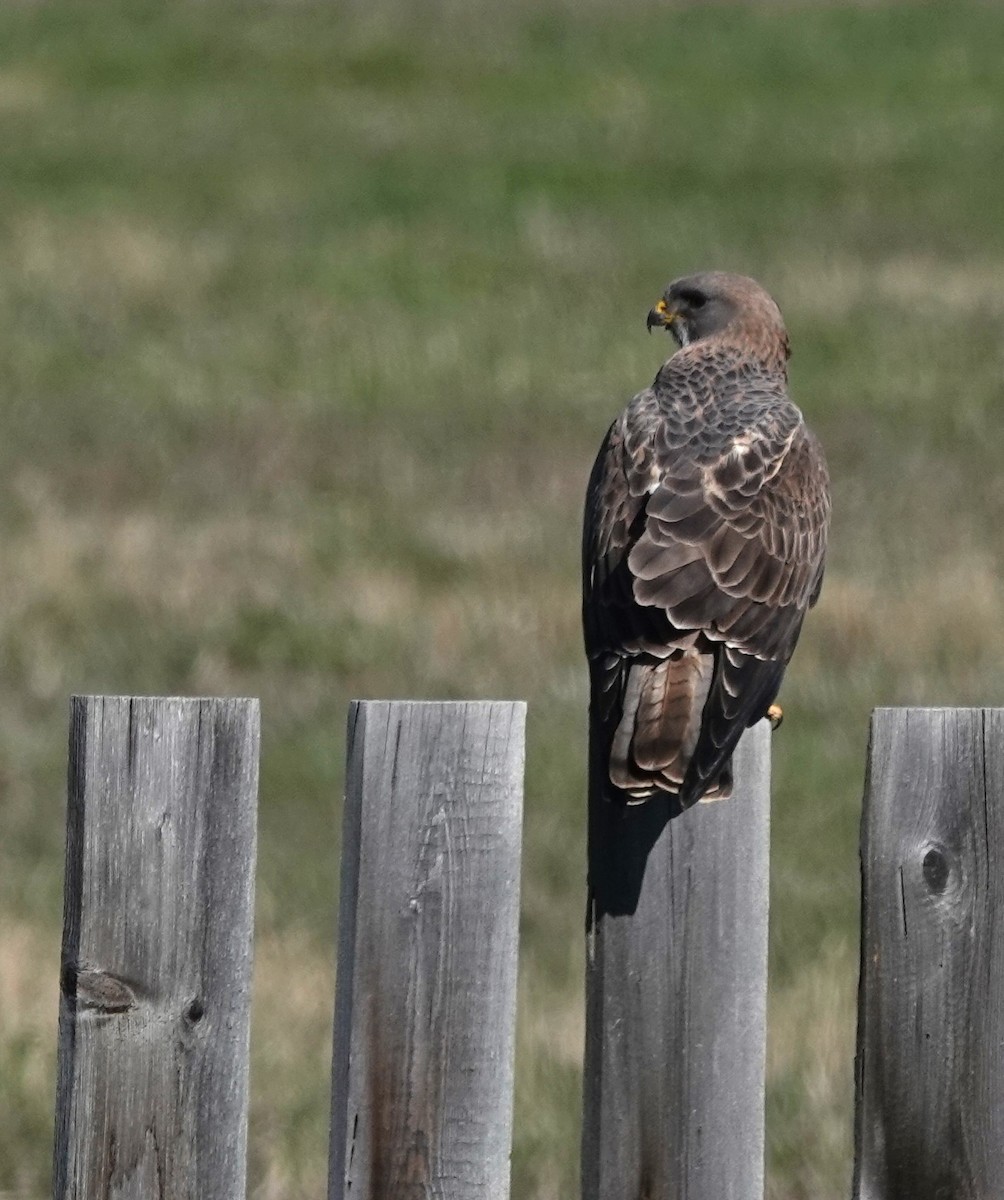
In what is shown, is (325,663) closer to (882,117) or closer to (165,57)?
(882,117)

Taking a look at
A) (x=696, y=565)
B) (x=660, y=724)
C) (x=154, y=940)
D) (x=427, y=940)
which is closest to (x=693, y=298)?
(x=696, y=565)

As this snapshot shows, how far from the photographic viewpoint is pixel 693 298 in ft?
17.8

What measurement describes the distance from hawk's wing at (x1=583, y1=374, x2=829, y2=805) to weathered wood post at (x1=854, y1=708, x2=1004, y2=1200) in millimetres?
256

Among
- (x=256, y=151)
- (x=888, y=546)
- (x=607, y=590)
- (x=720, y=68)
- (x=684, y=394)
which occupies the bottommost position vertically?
(x=607, y=590)

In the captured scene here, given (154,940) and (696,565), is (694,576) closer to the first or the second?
(696,565)

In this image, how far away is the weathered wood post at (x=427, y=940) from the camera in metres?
3.10

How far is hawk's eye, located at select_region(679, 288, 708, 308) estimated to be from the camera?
538cm

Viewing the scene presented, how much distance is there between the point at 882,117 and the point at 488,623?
16.1m

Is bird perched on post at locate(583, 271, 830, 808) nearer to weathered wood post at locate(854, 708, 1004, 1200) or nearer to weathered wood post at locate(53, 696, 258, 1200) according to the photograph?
weathered wood post at locate(854, 708, 1004, 1200)

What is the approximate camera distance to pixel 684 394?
4715 mm

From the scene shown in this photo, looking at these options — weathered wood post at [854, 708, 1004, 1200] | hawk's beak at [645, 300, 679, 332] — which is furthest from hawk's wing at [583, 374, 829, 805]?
hawk's beak at [645, 300, 679, 332]

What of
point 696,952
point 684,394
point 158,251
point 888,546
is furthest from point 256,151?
point 696,952

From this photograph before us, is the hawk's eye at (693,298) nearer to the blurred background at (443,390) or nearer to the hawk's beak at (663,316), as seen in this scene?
the hawk's beak at (663,316)

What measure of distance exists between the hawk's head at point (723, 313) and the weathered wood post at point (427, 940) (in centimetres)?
225
